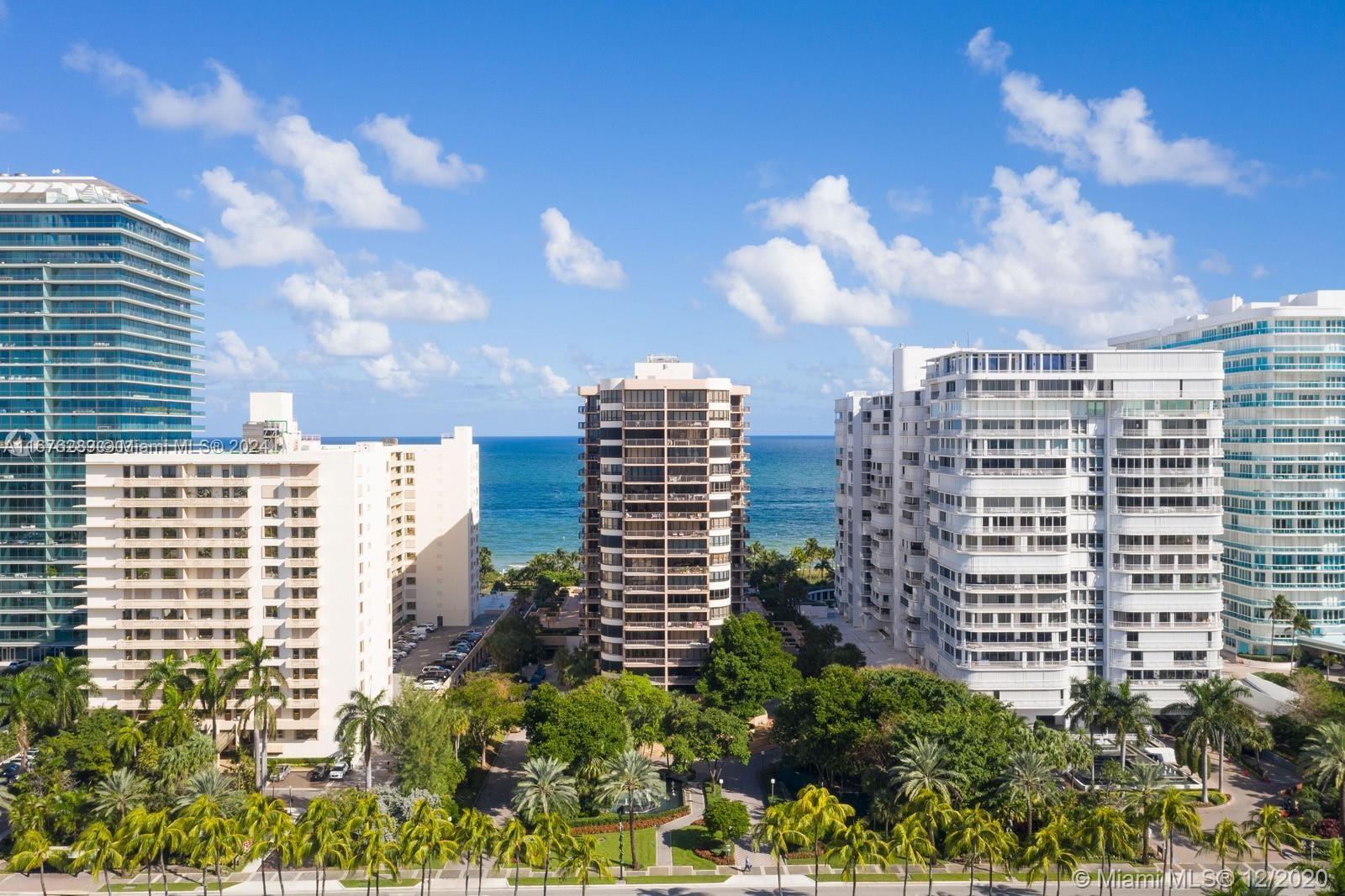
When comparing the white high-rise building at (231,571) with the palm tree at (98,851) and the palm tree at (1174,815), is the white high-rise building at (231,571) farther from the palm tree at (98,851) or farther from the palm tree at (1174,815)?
the palm tree at (1174,815)

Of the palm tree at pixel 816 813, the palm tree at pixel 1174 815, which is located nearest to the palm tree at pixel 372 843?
the palm tree at pixel 816 813

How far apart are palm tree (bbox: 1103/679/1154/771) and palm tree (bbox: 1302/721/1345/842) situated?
1060 cm

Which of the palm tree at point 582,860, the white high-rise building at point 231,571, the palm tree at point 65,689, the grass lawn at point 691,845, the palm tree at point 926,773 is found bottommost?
the grass lawn at point 691,845

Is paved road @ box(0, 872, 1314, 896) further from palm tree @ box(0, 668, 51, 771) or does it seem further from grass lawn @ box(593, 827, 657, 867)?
palm tree @ box(0, 668, 51, 771)

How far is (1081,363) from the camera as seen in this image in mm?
78688

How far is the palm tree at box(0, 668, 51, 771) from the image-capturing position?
69.6m

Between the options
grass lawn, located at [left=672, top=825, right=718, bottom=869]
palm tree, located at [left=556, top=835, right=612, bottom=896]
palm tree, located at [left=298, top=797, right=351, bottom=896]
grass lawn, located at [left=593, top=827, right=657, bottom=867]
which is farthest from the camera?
grass lawn, located at [left=593, top=827, right=657, bottom=867]

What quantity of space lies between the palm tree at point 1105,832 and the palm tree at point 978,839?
15.6 ft

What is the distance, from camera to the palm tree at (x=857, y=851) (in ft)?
173

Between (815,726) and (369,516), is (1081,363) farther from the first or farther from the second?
(369,516)

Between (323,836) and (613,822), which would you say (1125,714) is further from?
(323,836)

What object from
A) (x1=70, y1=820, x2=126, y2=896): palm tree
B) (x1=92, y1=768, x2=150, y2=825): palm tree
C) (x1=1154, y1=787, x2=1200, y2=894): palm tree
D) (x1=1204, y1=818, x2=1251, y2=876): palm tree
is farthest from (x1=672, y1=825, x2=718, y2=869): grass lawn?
(x1=92, y1=768, x2=150, y2=825): palm tree

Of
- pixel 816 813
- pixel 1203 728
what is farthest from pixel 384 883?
pixel 1203 728

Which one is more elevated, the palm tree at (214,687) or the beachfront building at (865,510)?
the beachfront building at (865,510)
